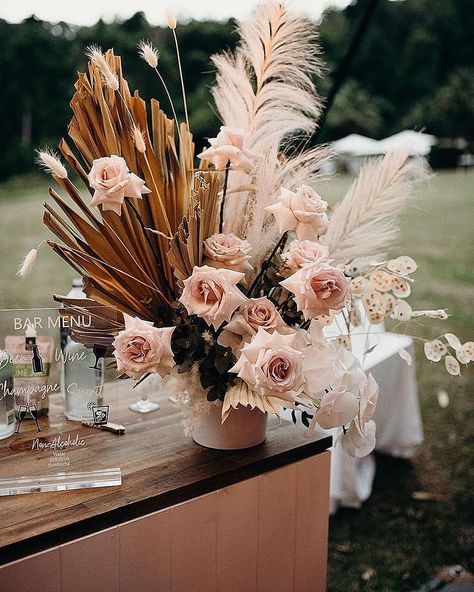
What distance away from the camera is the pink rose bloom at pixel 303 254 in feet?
3.54

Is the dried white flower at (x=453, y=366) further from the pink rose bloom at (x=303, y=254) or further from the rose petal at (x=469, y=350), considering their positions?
the pink rose bloom at (x=303, y=254)

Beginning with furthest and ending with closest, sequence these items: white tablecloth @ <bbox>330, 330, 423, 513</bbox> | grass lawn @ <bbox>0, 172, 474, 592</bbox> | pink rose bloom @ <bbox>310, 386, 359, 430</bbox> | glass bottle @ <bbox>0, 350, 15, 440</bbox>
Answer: white tablecloth @ <bbox>330, 330, 423, 513</bbox> → grass lawn @ <bbox>0, 172, 474, 592</bbox> → glass bottle @ <bbox>0, 350, 15, 440</bbox> → pink rose bloom @ <bbox>310, 386, 359, 430</bbox>

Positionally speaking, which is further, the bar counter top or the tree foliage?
the tree foliage

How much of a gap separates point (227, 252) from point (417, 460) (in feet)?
7.84

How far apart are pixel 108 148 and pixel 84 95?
9 cm

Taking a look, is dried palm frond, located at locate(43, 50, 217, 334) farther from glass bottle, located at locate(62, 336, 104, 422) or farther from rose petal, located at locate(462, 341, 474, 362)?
rose petal, located at locate(462, 341, 474, 362)

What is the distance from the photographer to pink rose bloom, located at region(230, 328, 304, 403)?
99 centimetres

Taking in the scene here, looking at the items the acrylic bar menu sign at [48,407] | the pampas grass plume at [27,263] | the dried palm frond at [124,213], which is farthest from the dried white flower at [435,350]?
the pampas grass plume at [27,263]

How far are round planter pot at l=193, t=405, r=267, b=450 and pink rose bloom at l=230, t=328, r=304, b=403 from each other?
8.2 inches

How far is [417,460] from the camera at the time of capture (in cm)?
316

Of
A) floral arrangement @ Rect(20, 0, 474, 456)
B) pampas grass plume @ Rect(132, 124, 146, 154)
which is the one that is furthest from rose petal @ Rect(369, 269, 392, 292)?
pampas grass plume @ Rect(132, 124, 146, 154)

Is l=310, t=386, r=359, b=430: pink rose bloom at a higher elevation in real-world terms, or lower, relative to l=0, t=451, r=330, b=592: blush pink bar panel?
higher

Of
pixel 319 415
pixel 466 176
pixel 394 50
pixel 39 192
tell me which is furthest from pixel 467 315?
pixel 319 415

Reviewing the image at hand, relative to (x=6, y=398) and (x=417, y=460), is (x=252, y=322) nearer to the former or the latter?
(x=6, y=398)
